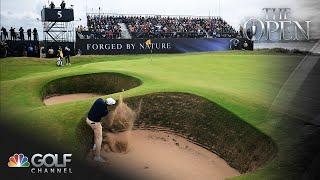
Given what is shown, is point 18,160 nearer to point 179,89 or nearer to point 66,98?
point 66,98

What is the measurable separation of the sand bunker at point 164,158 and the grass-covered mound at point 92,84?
152 inches

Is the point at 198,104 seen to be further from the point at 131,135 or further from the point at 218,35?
the point at 218,35

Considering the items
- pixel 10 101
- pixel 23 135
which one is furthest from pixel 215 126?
pixel 10 101

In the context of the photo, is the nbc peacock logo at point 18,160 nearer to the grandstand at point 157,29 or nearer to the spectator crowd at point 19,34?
the spectator crowd at point 19,34

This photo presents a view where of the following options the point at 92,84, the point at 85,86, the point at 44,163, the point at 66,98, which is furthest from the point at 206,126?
the point at 85,86

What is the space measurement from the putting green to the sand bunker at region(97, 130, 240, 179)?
1.18 m

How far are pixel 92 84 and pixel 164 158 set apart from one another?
5.60m

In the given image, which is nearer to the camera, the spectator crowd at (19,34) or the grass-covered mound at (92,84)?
the spectator crowd at (19,34)

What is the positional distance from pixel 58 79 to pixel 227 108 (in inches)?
245

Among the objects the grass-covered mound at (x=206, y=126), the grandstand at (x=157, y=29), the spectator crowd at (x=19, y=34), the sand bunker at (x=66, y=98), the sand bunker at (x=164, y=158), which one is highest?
the grandstand at (x=157, y=29)

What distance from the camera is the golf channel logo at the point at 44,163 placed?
9.70 meters

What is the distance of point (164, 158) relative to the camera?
1067 cm

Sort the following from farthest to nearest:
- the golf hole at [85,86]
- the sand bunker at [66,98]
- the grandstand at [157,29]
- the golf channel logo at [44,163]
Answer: the grandstand at [157,29] → the golf hole at [85,86] → the sand bunker at [66,98] → the golf channel logo at [44,163]

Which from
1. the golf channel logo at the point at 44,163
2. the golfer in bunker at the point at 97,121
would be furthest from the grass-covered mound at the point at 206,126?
the golf channel logo at the point at 44,163
